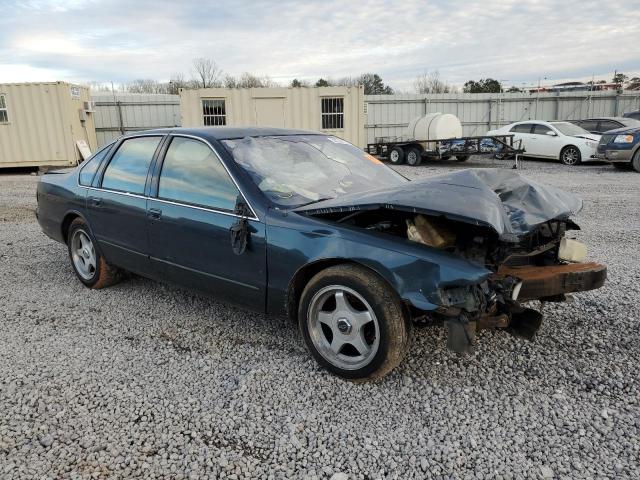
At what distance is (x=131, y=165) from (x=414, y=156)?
14.3m

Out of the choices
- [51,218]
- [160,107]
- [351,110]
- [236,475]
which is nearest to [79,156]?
[160,107]

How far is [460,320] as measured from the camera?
8.86 ft

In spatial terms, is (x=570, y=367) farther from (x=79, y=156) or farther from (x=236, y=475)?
(x=79, y=156)

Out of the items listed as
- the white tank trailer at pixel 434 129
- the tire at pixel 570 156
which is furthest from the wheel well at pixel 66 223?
the tire at pixel 570 156

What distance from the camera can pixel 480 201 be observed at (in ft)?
9.14

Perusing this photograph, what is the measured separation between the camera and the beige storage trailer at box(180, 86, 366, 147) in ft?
59.8

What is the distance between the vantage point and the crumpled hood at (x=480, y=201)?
2658mm

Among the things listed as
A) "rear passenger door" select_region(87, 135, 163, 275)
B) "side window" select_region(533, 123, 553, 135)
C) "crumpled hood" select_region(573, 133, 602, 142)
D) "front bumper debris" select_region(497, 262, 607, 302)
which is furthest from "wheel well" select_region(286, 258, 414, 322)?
"side window" select_region(533, 123, 553, 135)

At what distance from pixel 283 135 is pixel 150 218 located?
1235 millimetres

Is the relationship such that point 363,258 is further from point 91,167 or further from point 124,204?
point 91,167

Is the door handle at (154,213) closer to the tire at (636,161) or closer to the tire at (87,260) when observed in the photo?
the tire at (87,260)

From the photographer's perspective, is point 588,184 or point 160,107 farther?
point 160,107

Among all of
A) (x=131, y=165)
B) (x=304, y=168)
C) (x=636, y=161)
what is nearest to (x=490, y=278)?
(x=304, y=168)

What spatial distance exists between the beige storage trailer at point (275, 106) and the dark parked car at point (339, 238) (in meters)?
14.6
